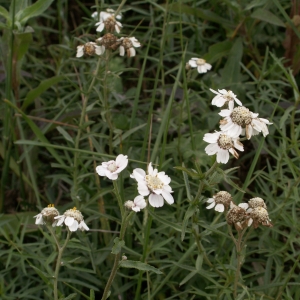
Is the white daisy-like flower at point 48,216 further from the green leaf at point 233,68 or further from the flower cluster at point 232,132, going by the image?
the green leaf at point 233,68

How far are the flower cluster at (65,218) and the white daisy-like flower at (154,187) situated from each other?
29cm

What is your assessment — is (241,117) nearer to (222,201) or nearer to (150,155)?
(222,201)

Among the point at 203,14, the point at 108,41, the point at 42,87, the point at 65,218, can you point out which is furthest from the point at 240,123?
the point at 203,14

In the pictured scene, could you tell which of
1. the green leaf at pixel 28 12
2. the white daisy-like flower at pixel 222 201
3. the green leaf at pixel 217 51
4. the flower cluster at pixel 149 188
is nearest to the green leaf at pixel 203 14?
the green leaf at pixel 217 51

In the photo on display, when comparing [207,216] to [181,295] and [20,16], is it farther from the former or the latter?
[20,16]

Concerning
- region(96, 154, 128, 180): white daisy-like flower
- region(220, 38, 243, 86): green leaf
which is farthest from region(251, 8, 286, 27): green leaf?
region(96, 154, 128, 180): white daisy-like flower

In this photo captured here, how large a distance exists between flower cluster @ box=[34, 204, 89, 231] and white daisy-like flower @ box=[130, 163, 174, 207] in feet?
0.96

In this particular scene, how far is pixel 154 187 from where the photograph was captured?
1.28 metres

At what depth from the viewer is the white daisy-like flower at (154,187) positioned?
4.15ft

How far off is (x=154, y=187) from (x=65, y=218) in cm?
35

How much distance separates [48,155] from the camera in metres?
2.52

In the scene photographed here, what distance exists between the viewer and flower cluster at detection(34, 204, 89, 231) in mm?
1469

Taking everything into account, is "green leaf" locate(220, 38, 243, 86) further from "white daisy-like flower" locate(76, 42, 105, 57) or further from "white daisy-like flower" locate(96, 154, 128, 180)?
"white daisy-like flower" locate(96, 154, 128, 180)

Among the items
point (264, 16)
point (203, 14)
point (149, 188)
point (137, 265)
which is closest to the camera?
point (149, 188)
